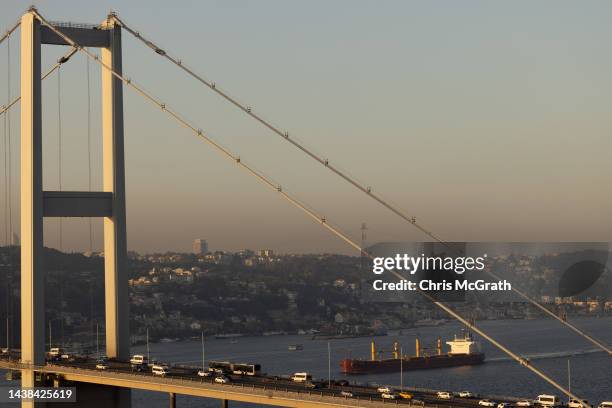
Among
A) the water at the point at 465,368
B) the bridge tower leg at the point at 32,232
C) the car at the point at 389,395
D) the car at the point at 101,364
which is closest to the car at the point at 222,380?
the car at the point at 101,364

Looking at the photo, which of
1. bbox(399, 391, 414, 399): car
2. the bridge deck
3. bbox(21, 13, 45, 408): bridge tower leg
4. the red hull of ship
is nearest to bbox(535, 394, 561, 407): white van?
bbox(399, 391, 414, 399): car

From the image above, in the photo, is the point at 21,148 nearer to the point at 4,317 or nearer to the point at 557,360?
the point at 4,317

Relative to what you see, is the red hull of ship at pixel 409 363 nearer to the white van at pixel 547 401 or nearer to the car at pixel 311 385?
the car at pixel 311 385

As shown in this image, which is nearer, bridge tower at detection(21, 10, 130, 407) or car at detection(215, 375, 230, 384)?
car at detection(215, 375, 230, 384)

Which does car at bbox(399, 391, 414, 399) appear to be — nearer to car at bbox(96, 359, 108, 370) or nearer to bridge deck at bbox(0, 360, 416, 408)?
bridge deck at bbox(0, 360, 416, 408)

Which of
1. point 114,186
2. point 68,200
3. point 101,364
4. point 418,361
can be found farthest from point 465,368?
point 68,200

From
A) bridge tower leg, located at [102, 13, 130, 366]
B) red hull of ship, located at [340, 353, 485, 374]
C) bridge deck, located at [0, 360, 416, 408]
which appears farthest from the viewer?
red hull of ship, located at [340, 353, 485, 374]

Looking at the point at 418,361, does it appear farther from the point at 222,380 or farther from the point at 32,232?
the point at 222,380
